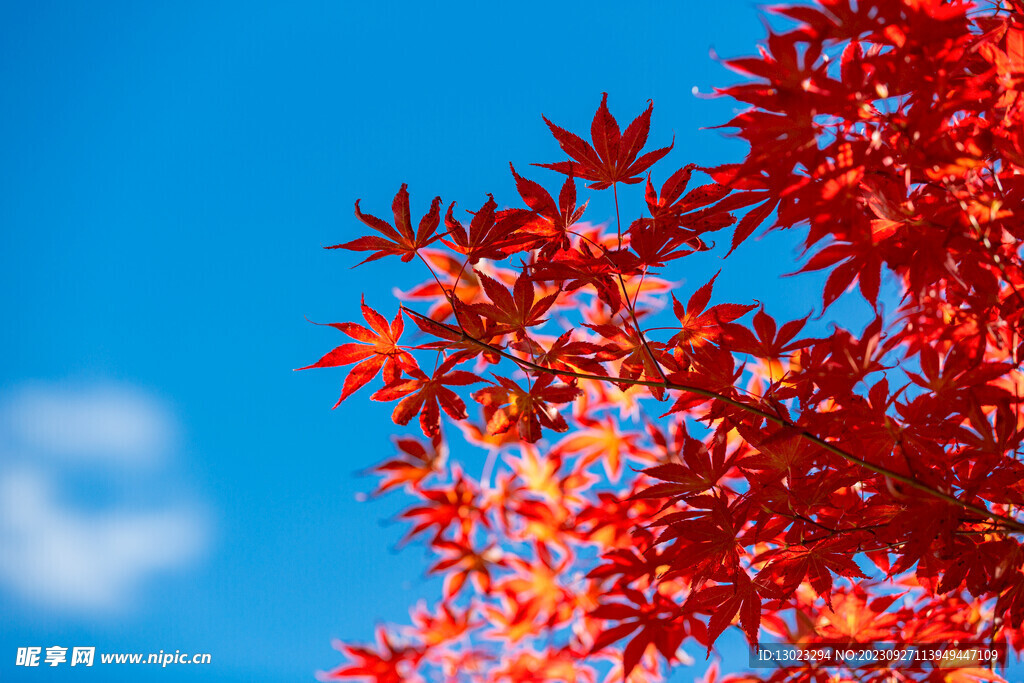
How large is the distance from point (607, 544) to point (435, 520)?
61cm

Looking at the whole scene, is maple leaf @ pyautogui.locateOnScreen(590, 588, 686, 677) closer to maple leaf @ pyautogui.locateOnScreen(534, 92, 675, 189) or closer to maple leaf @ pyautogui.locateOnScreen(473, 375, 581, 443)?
maple leaf @ pyautogui.locateOnScreen(473, 375, 581, 443)

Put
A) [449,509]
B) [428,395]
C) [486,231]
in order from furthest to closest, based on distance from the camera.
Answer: [449,509] → [428,395] → [486,231]

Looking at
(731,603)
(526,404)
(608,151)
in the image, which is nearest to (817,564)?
(731,603)

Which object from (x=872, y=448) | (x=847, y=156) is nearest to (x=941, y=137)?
(x=847, y=156)

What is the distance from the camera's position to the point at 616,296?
1.10m

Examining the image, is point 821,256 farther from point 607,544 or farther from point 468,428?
point 468,428

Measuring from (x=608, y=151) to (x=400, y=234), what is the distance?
362mm

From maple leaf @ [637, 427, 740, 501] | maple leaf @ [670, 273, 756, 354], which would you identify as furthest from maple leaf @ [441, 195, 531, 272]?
maple leaf @ [637, 427, 740, 501]

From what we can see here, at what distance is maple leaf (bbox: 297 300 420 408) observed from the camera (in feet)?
3.62

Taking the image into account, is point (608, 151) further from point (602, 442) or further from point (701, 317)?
point (602, 442)

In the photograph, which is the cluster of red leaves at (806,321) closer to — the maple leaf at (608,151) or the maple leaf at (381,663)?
the maple leaf at (608,151)

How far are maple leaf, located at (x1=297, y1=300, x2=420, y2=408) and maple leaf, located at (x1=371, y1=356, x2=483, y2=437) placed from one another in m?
0.02

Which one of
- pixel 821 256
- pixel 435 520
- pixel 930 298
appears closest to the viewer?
pixel 821 256

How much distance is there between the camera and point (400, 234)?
107 centimetres
